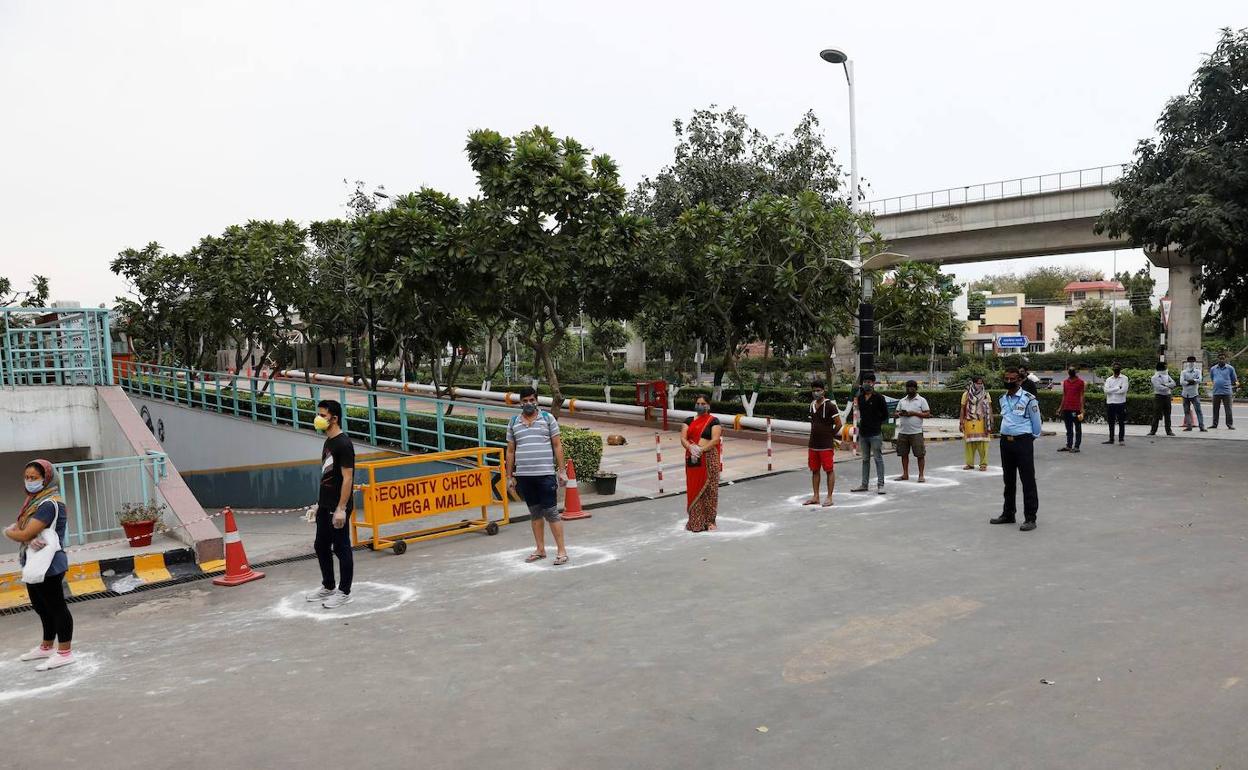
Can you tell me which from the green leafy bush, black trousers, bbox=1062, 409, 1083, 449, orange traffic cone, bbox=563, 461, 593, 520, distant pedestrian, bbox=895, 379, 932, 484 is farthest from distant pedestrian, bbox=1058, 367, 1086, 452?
orange traffic cone, bbox=563, 461, 593, 520

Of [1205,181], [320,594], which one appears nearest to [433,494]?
[320,594]

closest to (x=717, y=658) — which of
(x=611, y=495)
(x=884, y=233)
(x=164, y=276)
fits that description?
(x=611, y=495)

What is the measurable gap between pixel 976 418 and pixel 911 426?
145 cm

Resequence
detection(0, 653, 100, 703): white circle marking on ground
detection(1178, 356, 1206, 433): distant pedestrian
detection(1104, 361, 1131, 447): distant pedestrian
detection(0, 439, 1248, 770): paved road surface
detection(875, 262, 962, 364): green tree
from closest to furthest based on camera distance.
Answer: detection(0, 439, 1248, 770): paved road surface < detection(0, 653, 100, 703): white circle marking on ground < detection(1104, 361, 1131, 447): distant pedestrian < detection(1178, 356, 1206, 433): distant pedestrian < detection(875, 262, 962, 364): green tree

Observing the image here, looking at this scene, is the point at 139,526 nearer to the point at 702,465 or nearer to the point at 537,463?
the point at 537,463

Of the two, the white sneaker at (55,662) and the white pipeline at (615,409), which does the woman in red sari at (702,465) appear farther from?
the white pipeline at (615,409)

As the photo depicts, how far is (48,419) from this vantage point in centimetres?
1670

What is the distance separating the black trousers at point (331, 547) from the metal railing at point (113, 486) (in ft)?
7.20

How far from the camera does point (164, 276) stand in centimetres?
3275

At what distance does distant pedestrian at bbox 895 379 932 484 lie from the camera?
1365cm

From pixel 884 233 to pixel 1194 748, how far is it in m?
40.0

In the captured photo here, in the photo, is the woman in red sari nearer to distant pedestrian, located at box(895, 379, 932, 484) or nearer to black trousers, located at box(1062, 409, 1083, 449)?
distant pedestrian, located at box(895, 379, 932, 484)

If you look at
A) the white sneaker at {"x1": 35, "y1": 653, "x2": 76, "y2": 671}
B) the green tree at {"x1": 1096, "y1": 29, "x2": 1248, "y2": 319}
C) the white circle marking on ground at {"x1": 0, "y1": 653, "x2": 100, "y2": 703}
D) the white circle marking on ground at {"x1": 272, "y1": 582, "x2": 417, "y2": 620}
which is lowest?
the white circle marking on ground at {"x1": 272, "y1": 582, "x2": 417, "y2": 620}

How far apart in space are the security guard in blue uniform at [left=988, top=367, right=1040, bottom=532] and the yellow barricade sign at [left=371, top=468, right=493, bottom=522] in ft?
20.6
